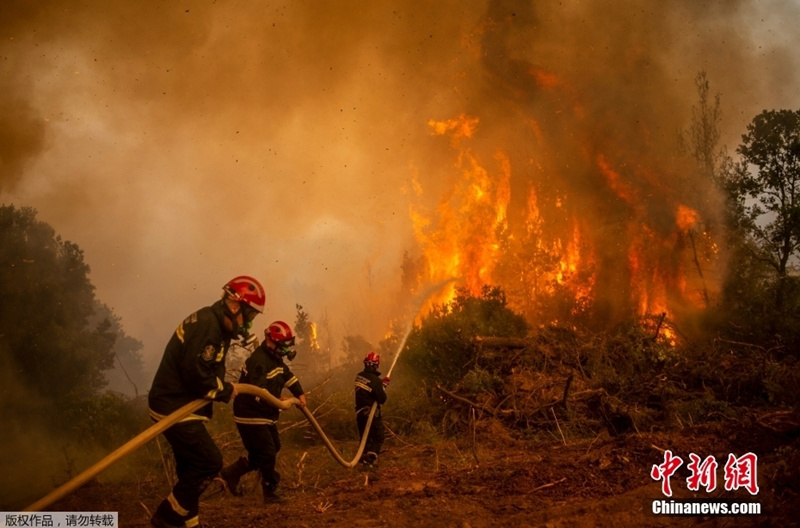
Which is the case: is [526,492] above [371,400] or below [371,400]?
below

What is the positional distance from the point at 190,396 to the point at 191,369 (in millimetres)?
350

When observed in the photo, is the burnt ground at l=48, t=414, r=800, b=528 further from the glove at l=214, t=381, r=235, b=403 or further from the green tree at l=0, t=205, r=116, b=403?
the green tree at l=0, t=205, r=116, b=403

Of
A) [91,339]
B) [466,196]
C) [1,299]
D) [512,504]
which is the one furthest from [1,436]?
[466,196]

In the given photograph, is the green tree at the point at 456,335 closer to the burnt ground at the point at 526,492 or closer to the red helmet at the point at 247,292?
the burnt ground at the point at 526,492

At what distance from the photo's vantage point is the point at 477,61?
86.7 ft

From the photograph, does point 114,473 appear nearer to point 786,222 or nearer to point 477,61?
point 786,222

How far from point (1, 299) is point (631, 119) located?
24.9 meters

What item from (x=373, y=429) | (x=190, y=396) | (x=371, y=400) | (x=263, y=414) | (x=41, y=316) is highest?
(x=41, y=316)

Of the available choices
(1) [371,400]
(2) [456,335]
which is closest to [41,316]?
(2) [456,335]

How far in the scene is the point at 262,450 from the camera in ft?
21.9

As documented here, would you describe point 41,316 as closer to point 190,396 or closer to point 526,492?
point 190,396

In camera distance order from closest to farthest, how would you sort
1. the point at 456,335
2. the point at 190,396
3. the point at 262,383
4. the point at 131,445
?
the point at 131,445, the point at 190,396, the point at 262,383, the point at 456,335

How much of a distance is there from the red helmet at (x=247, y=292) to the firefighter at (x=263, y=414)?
1746 millimetres

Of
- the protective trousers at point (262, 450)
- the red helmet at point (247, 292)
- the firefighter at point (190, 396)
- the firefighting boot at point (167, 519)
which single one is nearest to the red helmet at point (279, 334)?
the protective trousers at point (262, 450)
